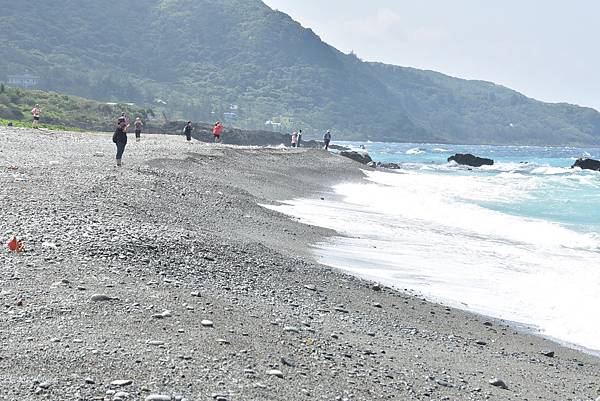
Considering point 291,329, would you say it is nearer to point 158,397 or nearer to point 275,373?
point 275,373

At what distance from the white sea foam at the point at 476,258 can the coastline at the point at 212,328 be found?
121cm

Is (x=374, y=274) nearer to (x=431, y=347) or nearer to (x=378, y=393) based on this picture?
(x=431, y=347)

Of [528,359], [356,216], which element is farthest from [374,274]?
[356,216]

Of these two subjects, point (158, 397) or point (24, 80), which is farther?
point (24, 80)

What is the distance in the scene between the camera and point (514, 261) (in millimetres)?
18031

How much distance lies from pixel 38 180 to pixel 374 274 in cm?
813

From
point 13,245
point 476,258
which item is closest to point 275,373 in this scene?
point 13,245

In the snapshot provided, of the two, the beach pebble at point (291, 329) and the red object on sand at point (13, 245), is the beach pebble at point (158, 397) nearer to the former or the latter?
the beach pebble at point (291, 329)

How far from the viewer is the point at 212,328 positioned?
8.13 meters

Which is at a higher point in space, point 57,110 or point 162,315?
point 162,315

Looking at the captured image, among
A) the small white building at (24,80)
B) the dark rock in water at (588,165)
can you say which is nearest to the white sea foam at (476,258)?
the dark rock in water at (588,165)

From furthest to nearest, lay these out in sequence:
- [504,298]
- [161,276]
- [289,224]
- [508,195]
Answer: [508,195] → [289,224] → [504,298] → [161,276]

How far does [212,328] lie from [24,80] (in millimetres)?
149215

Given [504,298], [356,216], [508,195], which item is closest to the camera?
[504,298]
